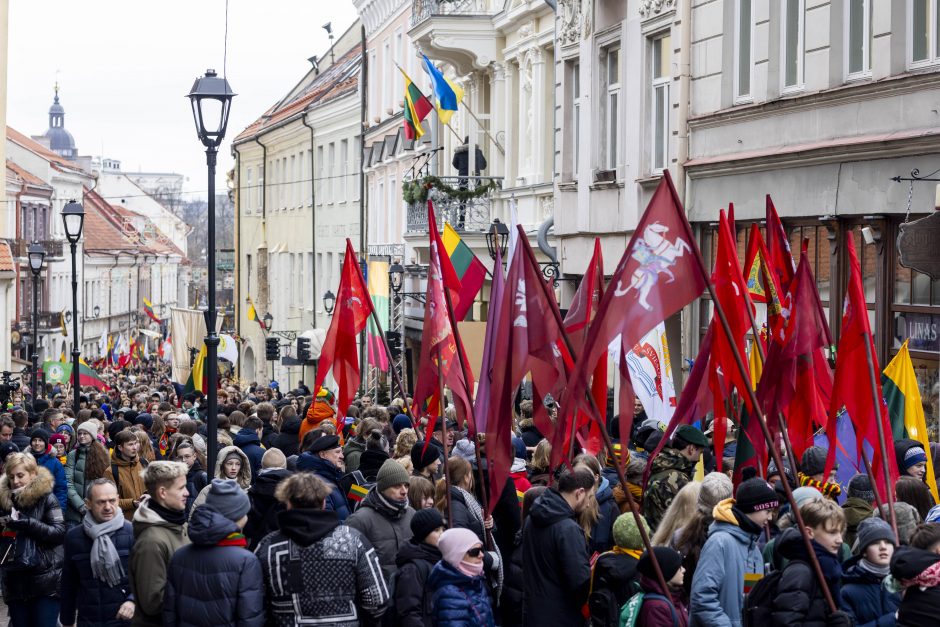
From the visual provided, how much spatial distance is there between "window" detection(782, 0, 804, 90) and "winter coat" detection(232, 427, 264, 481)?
7527 mm

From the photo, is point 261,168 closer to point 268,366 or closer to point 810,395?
point 268,366

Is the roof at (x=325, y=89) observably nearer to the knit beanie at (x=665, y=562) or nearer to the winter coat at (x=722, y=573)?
the winter coat at (x=722, y=573)

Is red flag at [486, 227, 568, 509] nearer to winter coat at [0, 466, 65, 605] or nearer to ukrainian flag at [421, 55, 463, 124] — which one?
winter coat at [0, 466, 65, 605]

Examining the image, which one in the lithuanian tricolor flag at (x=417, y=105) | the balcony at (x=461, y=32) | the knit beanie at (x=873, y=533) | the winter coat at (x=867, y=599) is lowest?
the winter coat at (x=867, y=599)

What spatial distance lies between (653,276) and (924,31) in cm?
709

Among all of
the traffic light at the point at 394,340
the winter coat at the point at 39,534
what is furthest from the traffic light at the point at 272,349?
the winter coat at the point at 39,534

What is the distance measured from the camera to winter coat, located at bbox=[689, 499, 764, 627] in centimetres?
720

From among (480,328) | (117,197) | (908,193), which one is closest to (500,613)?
(908,193)

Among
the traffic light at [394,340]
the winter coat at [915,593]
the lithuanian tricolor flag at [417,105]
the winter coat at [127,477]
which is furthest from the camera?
the traffic light at [394,340]

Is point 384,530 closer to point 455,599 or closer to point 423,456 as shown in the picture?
point 455,599

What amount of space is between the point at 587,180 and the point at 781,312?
11.8 m

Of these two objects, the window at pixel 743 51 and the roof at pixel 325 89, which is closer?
the window at pixel 743 51

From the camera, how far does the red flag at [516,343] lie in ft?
29.2

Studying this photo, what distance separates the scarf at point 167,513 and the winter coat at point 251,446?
4.23 metres
